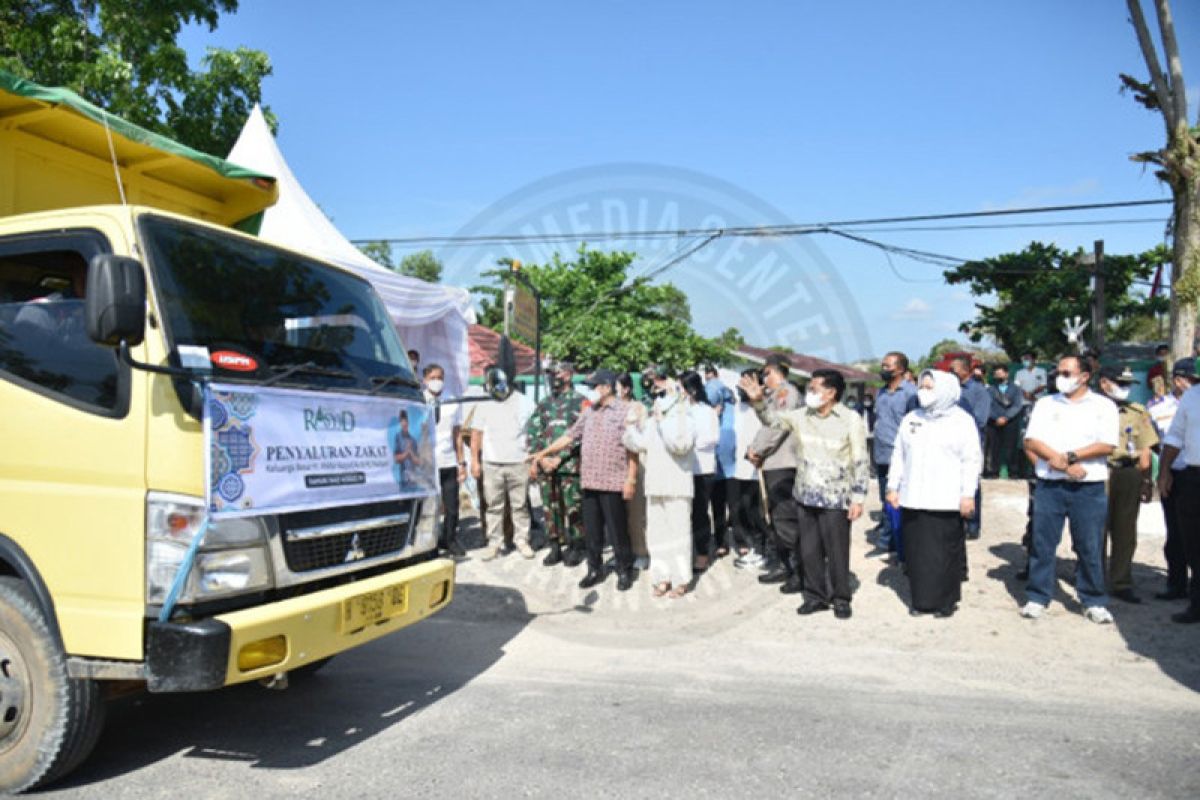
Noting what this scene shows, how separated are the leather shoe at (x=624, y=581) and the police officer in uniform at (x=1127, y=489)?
13.1ft

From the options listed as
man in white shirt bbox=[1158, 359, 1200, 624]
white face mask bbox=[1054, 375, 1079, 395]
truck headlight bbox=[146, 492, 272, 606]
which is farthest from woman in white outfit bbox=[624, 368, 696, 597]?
truck headlight bbox=[146, 492, 272, 606]

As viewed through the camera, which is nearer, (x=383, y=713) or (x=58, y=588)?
(x=58, y=588)

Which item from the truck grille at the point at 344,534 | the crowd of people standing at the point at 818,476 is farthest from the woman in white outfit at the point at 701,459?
the truck grille at the point at 344,534

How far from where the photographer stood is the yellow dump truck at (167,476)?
10.2 feet

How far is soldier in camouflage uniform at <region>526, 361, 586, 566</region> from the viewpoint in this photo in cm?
825

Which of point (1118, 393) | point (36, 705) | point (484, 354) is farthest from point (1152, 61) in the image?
point (36, 705)

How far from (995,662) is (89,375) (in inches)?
212

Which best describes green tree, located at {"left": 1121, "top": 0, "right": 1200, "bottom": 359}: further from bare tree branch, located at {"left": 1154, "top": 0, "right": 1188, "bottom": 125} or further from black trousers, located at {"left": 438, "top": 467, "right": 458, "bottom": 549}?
black trousers, located at {"left": 438, "top": 467, "right": 458, "bottom": 549}

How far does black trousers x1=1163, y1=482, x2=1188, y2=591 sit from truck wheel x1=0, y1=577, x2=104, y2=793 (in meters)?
7.24

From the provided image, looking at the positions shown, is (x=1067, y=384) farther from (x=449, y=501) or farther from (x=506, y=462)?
(x=449, y=501)

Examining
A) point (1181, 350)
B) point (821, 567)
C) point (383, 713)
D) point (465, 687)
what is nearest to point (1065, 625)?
point (821, 567)

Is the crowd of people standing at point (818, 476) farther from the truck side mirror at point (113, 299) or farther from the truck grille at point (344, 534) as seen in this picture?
the truck side mirror at point (113, 299)

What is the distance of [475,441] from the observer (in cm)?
912

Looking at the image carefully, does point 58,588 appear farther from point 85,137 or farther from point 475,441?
point 475,441
